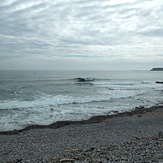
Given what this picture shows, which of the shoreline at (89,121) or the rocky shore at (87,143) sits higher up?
the rocky shore at (87,143)

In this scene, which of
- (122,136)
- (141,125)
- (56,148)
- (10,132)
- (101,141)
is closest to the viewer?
(56,148)

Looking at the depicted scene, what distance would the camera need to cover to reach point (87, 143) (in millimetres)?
12148

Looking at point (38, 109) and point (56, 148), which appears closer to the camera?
point (56, 148)

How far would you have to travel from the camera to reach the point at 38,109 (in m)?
24.6

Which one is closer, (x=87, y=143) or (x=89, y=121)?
(x=87, y=143)

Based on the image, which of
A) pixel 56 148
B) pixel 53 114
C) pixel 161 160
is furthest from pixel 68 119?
pixel 161 160

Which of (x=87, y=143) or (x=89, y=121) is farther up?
(x=87, y=143)

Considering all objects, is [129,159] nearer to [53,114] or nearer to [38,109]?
[53,114]

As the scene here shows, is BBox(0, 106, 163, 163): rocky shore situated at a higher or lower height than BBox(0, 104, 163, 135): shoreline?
higher

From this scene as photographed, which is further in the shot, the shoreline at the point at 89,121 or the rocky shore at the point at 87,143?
the shoreline at the point at 89,121

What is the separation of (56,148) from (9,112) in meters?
12.6

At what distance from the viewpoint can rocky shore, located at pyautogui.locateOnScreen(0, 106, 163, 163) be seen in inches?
311

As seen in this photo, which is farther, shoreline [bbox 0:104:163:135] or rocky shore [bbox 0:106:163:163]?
shoreline [bbox 0:104:163:135]

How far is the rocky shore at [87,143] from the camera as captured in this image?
25.9 feet
